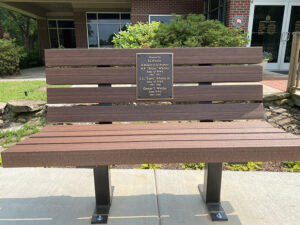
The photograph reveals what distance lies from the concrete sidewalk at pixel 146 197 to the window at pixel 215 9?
7558 millimetres

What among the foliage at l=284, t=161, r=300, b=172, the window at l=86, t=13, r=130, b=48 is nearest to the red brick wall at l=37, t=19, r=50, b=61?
the window at l=86, t=13, r=130, b=48

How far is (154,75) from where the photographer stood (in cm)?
225

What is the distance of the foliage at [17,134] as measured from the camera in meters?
3.71

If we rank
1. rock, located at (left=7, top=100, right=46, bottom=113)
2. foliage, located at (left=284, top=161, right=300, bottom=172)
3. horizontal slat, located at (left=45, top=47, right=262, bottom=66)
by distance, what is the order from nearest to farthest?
horizontal slat, located at (left=45, top=47, right=262, bottom=66)
foliage, located at (left=284, top=161, right=300, bottom=172)
rock, located at (left=7, top=100, right=46, bottom=113)

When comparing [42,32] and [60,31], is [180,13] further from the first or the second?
[42,32]

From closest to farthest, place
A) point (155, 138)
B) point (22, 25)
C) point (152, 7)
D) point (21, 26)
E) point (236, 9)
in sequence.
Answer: point (155, 138) → point (236, 9) → point (152, 7) → point (21, 26) → point (22, 25)

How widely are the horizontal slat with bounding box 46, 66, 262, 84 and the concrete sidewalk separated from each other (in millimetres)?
997

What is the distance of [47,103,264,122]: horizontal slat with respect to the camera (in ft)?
7.36

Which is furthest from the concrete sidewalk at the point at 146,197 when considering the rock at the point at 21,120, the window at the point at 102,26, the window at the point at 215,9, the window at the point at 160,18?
the window at the point at 102,26

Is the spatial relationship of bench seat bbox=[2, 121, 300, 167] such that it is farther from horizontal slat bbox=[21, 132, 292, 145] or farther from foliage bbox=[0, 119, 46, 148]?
foliage bbox=[0, 119, 46, 148]

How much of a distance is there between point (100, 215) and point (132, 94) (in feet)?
3.34

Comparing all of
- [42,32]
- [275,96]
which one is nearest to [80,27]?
[42,32]

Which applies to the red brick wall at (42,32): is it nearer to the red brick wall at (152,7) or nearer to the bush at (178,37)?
the red brick wall at (152,7)

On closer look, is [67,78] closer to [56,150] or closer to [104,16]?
[56,150]
